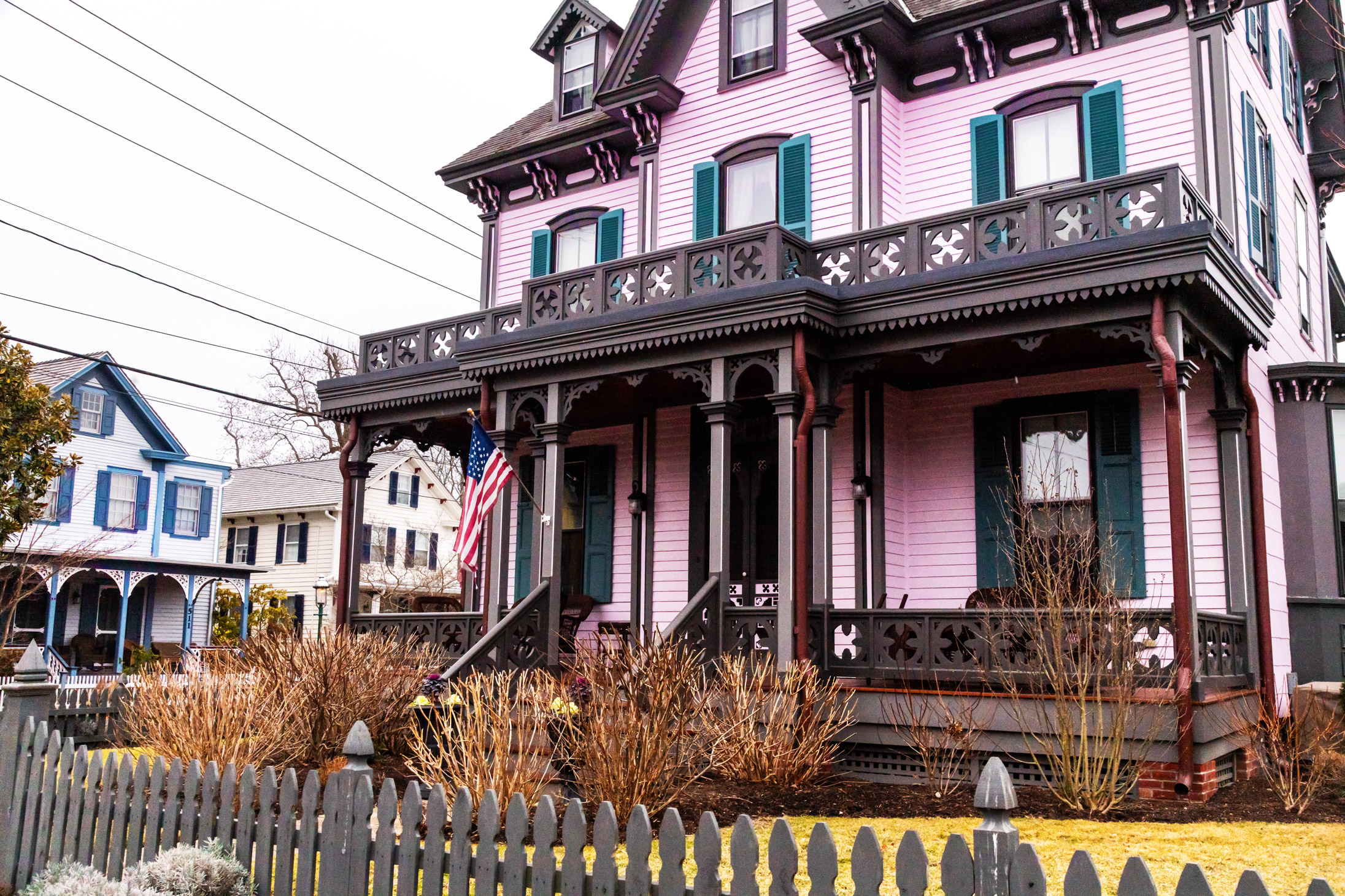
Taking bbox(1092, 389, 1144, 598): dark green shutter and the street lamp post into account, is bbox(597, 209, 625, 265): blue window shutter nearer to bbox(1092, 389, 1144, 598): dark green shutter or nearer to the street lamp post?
bbox(1092, 389, 1144, 598): dark green shutter

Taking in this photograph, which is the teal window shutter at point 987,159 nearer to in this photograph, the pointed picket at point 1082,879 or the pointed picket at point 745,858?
the pointed picket at point 745,858

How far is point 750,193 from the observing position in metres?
16.5

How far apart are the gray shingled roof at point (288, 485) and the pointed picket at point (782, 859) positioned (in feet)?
132

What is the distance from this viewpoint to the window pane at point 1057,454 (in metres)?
13.6

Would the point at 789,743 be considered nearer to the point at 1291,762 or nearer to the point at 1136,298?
the point at 1291,762

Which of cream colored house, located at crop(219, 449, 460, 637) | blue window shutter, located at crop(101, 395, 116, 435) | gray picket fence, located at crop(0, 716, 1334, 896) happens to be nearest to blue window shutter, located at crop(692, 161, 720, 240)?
gray picket fence, located at crop(0, 716, 1334, 896)

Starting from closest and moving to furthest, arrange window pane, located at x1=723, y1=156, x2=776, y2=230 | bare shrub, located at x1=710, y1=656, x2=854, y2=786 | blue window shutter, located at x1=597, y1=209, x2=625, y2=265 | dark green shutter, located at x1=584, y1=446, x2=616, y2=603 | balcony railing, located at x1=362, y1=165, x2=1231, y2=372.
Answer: bare shrub, located at x1=710, y1=656, x2=854, y2=786 < balcony railing, located at x1=362, y1=165, x2=1231, y2=372 < window pane, located at x1=723, y1=156, x2=776, y2=230 < dark green shutter, located at x1=584, y1=446, x2=616, y2=603 < blue window shutter, located at x1=597, y1=209, x2=625, y2=265

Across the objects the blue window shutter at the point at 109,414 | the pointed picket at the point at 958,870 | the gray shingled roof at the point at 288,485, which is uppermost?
the blue window shutter at the point at 109,414

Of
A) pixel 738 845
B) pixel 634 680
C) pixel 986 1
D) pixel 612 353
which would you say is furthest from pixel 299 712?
pixel 986 1

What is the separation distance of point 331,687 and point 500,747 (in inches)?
130

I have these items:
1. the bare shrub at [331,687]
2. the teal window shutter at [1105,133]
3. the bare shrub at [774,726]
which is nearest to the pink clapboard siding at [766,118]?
the teal window shutter at [1105,133]

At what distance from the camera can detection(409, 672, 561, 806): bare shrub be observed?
26.6ft

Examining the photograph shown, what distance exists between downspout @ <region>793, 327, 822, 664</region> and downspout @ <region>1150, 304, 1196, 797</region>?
140 inches

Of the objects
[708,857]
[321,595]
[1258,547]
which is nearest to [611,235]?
[1258,547]
